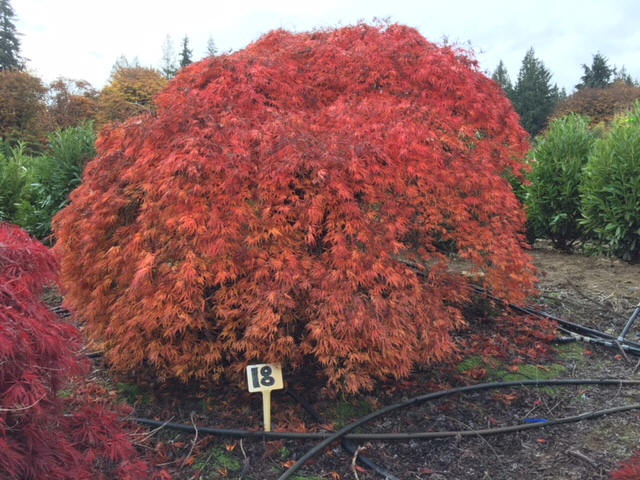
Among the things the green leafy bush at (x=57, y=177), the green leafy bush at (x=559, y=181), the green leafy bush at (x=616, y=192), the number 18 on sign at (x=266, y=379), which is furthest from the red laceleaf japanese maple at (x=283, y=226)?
the green leafy bush at (x=559, y=181)

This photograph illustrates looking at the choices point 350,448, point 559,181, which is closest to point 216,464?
point 350,448

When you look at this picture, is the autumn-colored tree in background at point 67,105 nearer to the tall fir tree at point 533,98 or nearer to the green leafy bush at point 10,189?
the green leafy bush at point 10,189

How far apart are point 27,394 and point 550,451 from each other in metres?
2.87

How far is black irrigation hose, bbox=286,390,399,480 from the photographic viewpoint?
9.75 ft

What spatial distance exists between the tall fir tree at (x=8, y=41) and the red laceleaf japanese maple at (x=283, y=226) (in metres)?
34.5

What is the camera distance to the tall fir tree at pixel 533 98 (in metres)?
29.5

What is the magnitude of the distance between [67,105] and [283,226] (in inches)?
996

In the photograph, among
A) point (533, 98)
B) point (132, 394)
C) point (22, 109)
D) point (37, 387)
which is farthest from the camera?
point (533, 98)

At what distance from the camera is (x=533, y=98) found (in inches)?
1161

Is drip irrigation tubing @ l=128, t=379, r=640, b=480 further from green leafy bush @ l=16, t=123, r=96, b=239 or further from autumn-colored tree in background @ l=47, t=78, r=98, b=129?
autumn-colored tree in background @ l=47, t=78, r=98, b=129

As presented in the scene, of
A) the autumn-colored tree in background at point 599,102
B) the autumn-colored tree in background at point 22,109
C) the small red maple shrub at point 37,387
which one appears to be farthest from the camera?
the autumn-colored tree in background at point 599,102

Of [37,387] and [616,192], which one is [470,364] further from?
[616,192]

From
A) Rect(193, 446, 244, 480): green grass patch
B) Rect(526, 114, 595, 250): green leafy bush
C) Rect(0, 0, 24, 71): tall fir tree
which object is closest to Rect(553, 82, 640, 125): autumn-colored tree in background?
Rect(526, 114, 595, 250): green leafy bush

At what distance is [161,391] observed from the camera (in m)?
3.92
